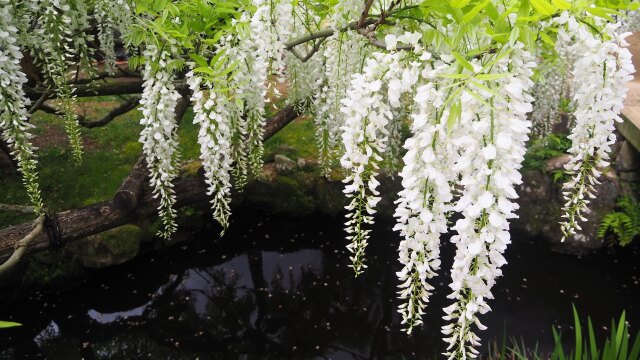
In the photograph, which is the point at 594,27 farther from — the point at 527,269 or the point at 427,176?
the point at 527,269

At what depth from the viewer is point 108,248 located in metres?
5.77

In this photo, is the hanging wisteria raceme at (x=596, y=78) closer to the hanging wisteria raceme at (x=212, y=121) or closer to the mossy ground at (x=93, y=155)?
the hanging wisteria raceme at (x=212, y=121)

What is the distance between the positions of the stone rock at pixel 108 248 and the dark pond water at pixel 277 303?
0.61ft

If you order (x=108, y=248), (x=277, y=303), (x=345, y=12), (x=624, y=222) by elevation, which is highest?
(x=345, y=12)

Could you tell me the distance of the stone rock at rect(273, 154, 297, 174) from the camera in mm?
6707

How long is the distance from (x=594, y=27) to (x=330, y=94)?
2.03 meters

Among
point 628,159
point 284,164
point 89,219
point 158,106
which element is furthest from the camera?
point 284,164

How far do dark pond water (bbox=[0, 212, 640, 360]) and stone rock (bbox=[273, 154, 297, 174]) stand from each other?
3.01 feet

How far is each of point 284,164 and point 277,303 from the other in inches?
75.9

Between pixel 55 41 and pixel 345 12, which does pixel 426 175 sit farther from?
pixel 55 41

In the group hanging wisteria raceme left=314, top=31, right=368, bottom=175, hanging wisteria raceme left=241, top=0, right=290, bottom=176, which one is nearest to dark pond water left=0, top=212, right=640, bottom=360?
hanging wisteria raceme left=314, top=31, right=368, bottom=175

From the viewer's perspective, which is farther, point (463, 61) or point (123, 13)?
point (123, 13)

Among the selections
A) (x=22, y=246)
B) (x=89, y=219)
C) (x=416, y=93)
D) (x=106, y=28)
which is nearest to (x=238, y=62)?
(x=416, y=93)

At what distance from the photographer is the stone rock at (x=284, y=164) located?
6707 mm
